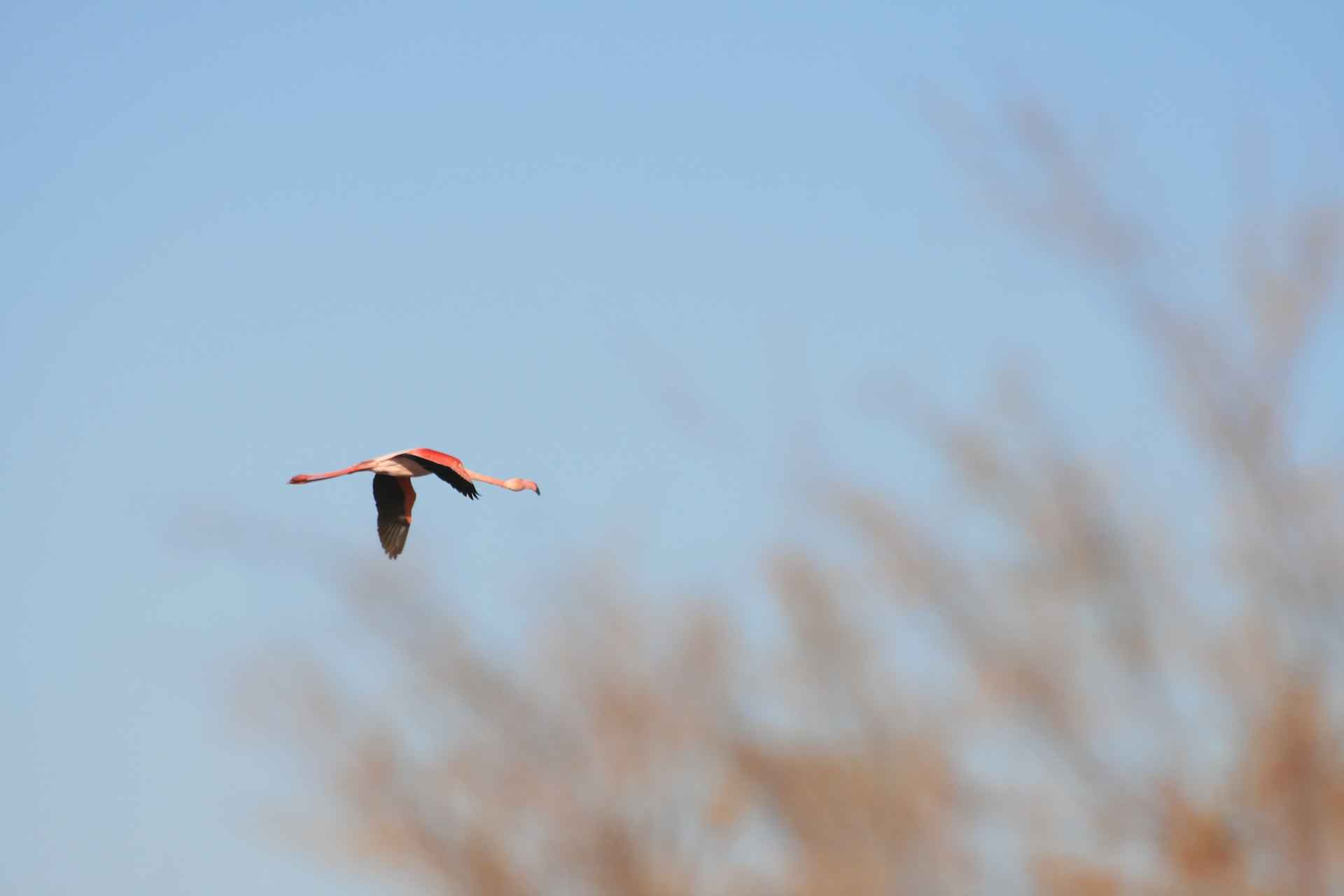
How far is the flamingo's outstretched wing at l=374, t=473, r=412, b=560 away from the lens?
674cm

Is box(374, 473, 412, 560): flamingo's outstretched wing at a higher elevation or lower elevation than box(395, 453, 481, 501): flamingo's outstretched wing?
higher

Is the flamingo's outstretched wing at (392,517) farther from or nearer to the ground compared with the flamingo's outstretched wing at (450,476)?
farther from the ground

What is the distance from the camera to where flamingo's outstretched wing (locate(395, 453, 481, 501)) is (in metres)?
5.96

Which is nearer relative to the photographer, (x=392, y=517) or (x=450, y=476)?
(x=450, y=476)

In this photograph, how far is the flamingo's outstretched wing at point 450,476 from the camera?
596 centimetres

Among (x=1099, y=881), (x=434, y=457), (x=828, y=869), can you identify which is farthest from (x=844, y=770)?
(x=434, y=457)

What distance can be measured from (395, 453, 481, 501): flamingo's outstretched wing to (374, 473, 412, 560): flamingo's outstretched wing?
71cm

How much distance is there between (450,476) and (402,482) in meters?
0.70

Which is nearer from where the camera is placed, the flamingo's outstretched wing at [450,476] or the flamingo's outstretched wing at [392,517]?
the flamingo's outstretched wing at [450,476]

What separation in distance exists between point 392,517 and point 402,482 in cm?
16

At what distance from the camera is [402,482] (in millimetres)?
6668

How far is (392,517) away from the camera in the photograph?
676 cm

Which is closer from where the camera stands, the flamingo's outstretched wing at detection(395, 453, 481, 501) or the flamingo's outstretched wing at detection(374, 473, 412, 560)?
the flamingo's outstretched wing at detection(395, 453, 481, 501)

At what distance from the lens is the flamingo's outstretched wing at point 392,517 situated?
6738 mm
